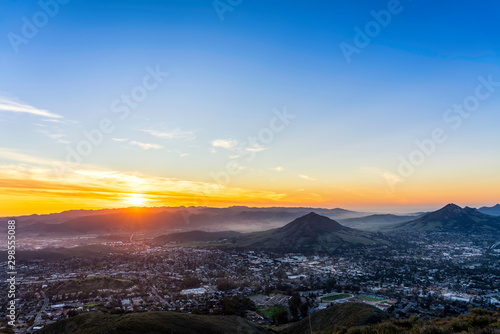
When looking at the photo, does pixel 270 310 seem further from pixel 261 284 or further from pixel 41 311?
pixel 41 311

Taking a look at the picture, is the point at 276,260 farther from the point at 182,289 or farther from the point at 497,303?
the point at 497,303

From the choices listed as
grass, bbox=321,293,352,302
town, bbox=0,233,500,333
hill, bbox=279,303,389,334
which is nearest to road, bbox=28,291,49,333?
town, bbox=0,233,500,333

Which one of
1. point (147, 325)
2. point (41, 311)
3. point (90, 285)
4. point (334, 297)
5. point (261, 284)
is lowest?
point (90, 285)

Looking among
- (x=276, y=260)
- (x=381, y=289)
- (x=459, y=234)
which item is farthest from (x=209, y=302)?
(x=459, y=234)

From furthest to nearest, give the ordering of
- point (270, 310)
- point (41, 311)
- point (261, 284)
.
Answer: point (261, 284) < point (270, 310) < point (41, 311)

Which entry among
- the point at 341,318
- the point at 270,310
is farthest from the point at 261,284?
the point at 341,318

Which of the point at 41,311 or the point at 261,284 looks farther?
the point at 261,284

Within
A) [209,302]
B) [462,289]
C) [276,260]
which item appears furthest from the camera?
[276,260]

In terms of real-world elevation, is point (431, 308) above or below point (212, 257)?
above
